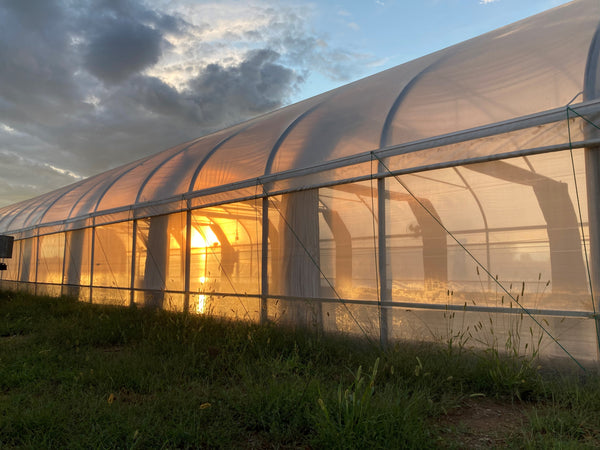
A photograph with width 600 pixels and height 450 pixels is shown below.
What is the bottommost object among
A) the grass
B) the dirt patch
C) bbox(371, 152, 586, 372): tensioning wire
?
Result: the dirt patch

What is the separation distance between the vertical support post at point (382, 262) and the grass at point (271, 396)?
253mm

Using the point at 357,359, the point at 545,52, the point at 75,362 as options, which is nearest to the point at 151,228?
the point at 75,362

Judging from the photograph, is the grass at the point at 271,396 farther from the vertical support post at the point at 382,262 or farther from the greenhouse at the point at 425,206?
the greenhouse at the point at 425,206

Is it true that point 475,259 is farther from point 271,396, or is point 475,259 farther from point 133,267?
point 133,267

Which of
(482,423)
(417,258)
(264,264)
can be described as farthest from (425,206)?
(264,264)

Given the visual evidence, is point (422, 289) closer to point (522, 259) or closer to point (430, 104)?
point (522, 259)

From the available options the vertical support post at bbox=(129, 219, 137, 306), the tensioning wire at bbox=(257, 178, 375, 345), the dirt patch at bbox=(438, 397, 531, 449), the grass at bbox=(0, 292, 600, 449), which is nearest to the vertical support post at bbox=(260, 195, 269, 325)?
the tensioning wire at bbox=(257, 178, 375, 345)

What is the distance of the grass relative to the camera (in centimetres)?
260

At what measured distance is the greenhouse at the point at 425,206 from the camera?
3.91m

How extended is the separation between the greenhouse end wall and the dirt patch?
0.68 metres

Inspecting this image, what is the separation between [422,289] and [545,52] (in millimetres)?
2670

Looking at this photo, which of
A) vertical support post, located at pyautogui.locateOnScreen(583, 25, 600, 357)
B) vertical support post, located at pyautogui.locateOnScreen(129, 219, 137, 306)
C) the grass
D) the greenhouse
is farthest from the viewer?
vertical support post, located at pyautogui.locateOnScreen(129, 219, 137, 306)

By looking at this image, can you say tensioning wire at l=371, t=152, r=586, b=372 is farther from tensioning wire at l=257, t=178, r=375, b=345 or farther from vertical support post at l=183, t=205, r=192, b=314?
vertical support post at l=183, t=205, r=192, b=314

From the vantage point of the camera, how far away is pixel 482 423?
296 cm
